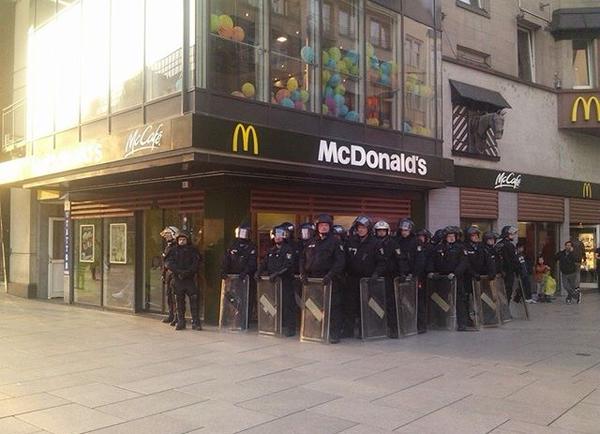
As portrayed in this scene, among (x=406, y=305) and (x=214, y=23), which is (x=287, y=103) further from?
(x=406, y=305)

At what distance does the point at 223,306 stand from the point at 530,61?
13.4 m

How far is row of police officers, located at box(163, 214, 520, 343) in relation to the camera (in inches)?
368

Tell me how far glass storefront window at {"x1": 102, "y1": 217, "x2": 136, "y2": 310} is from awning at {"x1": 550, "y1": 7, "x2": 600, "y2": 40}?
46.3 feet

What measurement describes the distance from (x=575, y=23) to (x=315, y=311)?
14.1 m

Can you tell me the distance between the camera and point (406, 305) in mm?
9930

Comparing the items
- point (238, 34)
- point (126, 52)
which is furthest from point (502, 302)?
point (126, 52)

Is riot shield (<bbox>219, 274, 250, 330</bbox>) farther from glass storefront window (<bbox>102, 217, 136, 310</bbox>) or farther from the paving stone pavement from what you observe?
glass storefront window (<bbox>102, 217, 136, 310</bbox>)

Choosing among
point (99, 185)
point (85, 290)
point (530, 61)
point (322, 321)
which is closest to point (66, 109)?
point (99, 185)

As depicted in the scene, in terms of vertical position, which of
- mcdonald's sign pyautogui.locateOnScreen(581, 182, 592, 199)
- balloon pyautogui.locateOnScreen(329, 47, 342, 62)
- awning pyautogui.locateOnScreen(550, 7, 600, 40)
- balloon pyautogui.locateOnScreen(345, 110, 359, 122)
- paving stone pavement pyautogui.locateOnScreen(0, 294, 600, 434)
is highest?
awning pyautogui.locateOnScreen(550, 7, 600, 40)

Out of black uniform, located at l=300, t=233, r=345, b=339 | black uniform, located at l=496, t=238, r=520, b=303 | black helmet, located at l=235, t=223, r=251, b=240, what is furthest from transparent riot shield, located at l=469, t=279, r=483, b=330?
black helmet, located at l=235, t=223, r=251, b=240

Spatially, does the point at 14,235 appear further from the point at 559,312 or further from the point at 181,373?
the point at 559,312

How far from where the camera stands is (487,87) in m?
16.0

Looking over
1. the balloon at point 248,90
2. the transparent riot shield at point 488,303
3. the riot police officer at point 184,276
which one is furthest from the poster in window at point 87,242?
the transparent riot shield at point 488,303

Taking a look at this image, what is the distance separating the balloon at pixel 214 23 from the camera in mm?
9617
